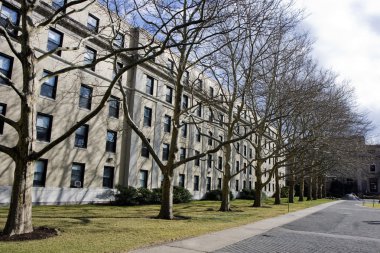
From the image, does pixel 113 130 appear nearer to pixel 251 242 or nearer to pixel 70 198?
pixel 70 198

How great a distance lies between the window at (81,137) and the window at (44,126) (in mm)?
2471

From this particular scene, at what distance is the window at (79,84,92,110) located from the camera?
88.9 ft

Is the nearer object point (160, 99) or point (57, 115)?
point (57, 115)

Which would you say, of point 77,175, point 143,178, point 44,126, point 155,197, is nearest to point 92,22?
point 44,126

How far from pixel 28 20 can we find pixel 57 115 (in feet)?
47.0

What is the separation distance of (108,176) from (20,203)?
1936 centimetres

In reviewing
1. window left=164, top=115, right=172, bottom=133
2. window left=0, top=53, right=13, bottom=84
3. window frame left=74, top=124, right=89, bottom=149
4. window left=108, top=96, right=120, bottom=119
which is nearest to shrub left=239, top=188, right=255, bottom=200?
window left=164, top=115, right=172, bottom=133

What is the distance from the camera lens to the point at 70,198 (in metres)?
25.4

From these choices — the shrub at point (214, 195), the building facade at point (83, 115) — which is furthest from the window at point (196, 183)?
the building facade at point (83, 115)

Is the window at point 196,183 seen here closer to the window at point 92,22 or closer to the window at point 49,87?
the window at point 92,22

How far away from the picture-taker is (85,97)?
89.0ft

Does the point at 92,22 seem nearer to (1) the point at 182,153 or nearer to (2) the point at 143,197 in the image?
(2) the point at 143,197

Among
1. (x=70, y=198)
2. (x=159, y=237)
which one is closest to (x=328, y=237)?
(x=159, y=237)

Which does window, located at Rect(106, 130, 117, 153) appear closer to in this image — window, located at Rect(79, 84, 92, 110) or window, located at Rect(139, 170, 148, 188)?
window, located at Rect(79, 84, 92, 110)
